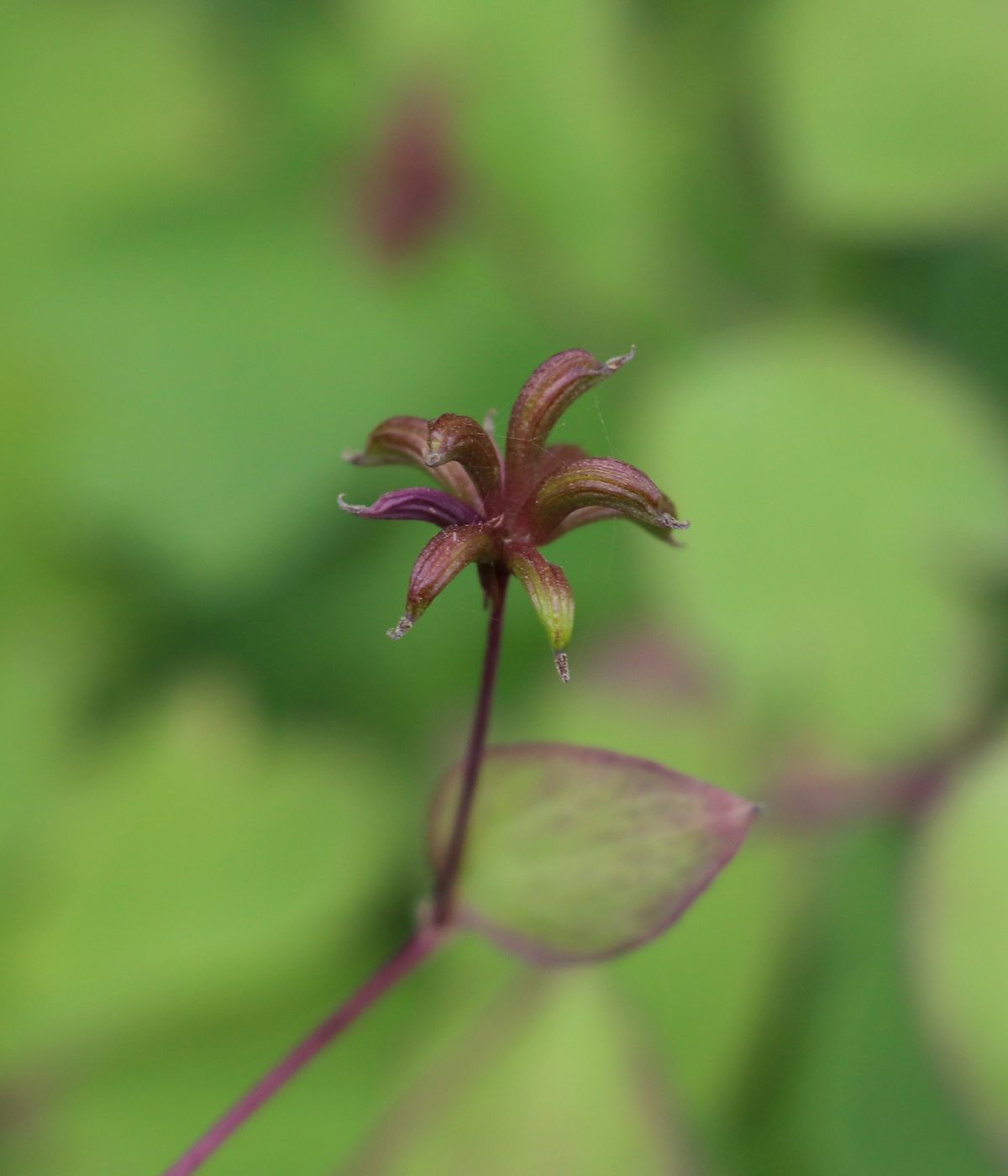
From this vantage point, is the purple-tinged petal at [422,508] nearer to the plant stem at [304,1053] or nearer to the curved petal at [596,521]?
the curved petal at [596,521]

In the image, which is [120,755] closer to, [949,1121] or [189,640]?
[189,640]

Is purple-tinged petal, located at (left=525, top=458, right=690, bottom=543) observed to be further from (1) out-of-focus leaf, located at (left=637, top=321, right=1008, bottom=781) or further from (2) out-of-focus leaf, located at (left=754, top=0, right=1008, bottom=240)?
(2) out-of-focus leaf, located at (left=754, top=0, right=1008, bottom=240)

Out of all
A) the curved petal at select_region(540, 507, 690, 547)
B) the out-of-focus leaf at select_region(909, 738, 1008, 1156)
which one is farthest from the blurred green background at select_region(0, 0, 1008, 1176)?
the curved petal at select_region(540, 507, 690, 547)

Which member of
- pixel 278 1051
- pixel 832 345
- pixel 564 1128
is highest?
pixel 832 345

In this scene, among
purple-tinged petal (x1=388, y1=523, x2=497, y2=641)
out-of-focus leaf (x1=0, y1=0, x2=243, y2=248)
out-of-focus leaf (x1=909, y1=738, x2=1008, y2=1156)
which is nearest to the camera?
purple-tinged petal (x1=388, y1=523, x2=497, y2=641)

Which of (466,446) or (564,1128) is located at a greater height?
(466,446)

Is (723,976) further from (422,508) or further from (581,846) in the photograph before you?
(422,508)

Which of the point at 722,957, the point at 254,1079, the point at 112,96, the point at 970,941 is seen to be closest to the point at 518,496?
the point at 970,941

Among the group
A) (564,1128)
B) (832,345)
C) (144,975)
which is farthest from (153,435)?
(564,1128)
